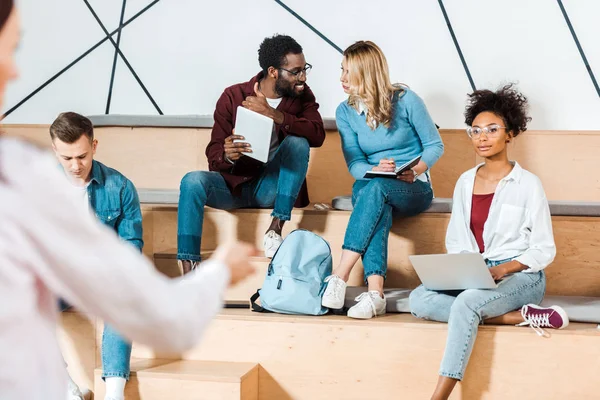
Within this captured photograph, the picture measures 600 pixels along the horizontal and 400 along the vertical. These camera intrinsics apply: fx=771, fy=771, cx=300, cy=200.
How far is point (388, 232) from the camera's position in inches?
88.7

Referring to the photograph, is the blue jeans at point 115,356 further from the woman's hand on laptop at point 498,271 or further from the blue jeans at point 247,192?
the woman's hand on laptop at point 498,271

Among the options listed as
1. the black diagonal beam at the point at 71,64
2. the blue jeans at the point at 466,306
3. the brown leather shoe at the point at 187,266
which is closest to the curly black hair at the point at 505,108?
the blue jeans at the point at 466,306

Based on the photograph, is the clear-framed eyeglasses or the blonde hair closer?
the clear-framed eyeglasses

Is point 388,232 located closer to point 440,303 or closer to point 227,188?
point 440,303

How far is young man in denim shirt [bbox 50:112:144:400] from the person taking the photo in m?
1.96

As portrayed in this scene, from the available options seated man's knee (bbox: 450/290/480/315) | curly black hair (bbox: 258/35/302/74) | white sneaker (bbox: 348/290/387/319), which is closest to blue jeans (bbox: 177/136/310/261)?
curly black hair (bbox: 258/35/302/74)

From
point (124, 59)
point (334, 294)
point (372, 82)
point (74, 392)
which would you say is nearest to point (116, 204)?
point (74, 392)

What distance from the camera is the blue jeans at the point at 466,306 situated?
1.91 meters

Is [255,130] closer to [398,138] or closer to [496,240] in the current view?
[398,138]

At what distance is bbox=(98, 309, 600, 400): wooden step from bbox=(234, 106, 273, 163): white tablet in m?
0.49

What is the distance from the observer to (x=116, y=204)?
2168 millimetres

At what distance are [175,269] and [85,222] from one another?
195cm

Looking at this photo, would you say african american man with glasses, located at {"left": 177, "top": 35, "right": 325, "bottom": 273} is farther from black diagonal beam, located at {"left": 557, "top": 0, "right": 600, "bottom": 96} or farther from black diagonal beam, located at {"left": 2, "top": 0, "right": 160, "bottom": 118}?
black diagonal beam, located at {"left": 557, "top": 0, "right": 600, "bottom": 96}

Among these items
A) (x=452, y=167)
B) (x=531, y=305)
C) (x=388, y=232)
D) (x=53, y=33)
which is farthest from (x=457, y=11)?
(x=53, y=33)
